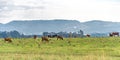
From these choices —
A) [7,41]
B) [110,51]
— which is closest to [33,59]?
[110,51]

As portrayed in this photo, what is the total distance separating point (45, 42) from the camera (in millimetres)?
62875

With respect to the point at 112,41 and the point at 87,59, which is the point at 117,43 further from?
the point at 87,59

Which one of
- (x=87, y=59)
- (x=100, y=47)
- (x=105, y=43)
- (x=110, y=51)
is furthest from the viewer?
(x=105, y=43)

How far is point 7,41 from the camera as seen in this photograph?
67188 mm

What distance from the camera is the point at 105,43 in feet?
190

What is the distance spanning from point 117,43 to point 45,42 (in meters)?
12.5

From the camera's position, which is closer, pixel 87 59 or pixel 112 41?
pixel 87 59

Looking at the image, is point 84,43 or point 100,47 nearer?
point 100,47

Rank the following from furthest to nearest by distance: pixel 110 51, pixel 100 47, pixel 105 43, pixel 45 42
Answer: pixel 45 42 < pixel 105 43 < pixel 100 47 < pixel 110 51

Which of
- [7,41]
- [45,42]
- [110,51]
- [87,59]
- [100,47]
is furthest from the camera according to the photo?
[7,41]

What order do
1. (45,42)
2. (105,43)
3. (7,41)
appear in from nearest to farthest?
(105,43), (45,42), (7,41)

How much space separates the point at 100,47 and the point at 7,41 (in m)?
20.2

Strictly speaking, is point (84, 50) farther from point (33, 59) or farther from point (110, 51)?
point (33, 59)

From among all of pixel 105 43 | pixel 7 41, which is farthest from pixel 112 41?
pixel 7 41
